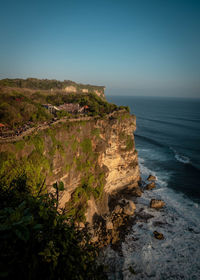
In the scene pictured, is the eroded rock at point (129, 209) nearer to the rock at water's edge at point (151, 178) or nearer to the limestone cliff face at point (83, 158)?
the limestone cliff face at point (83, 158)

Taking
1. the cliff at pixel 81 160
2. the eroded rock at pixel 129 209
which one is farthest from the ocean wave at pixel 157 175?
the eroded rock at pixel 129 209

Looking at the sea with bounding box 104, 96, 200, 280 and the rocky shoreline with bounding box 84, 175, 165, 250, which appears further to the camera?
the rocky shoreline with bounding box 84, 175, 165, 250

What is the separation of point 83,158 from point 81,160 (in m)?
0.50

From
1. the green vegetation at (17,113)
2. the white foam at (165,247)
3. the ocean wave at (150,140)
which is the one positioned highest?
the green vegetation at (17,113)

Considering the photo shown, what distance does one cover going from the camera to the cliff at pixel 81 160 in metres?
14.3

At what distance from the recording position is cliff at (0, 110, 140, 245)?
14344 millimetres

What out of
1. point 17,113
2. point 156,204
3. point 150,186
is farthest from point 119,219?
point 17,113

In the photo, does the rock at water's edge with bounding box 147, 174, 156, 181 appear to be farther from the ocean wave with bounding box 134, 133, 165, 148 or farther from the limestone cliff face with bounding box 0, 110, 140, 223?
the ocean wave with bounding box 134, 133, 165, 148

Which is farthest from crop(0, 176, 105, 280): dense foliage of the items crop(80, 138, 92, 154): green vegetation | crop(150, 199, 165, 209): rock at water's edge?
crop(150, 199, 165, 209): rock at water's edge

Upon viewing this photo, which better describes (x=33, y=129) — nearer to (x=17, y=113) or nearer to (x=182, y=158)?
(x=17, y=113)

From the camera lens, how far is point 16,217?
3.02m

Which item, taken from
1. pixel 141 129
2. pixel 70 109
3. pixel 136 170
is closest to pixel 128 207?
pixel 136 170

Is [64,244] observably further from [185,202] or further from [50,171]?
[185,202]

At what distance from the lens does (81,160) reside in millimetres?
21203
